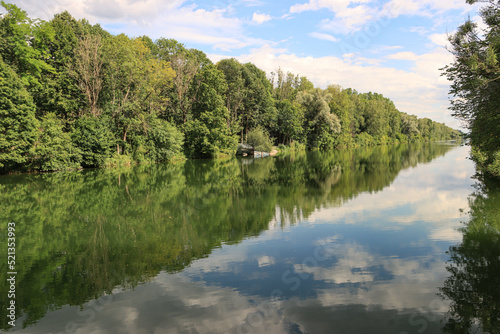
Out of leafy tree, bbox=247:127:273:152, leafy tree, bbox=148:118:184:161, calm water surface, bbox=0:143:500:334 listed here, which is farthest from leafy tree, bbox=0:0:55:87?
leafy tree, bbox=247:127:273:152

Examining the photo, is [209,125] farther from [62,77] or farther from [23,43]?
[23,43]

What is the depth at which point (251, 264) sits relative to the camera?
8188 millimetres

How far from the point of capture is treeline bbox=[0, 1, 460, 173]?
29.2m

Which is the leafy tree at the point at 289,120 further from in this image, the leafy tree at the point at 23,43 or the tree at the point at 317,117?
the leafy tree at the point at 23,43

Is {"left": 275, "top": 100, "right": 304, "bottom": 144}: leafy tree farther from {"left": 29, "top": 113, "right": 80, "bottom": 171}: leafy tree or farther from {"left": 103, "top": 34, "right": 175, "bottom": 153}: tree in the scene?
{"left": 29, "top": 113, "right": 80, "bottom": 171}: leafy tree

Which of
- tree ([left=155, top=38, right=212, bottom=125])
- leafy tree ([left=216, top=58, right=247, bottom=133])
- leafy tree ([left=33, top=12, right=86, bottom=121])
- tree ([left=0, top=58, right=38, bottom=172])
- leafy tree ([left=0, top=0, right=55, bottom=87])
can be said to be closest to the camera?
tree ([left=0, top=58, right=38, bottom=172])

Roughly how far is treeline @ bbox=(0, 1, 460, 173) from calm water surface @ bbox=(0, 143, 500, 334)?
1536 centimetres

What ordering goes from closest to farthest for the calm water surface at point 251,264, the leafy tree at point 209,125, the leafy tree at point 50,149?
1. the calm water surface at point 251,264
2. the leafy tree at point 50,149
3. the leafy tree at point 209,125

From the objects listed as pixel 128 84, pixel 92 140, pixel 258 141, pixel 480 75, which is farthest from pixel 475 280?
pixel 258 141

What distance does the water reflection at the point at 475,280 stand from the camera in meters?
5.51

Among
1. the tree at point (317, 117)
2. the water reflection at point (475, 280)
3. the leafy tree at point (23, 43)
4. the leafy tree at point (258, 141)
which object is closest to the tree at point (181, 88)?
the leafy tree at point (258, 141)

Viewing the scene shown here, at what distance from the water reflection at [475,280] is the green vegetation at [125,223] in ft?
18.1

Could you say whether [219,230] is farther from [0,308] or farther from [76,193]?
[76,193]

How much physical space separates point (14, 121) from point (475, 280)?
107ft
